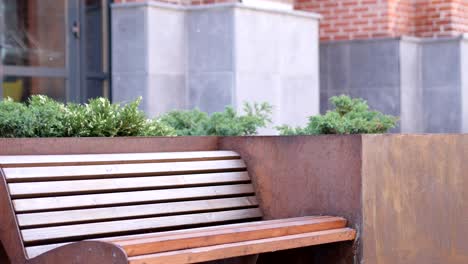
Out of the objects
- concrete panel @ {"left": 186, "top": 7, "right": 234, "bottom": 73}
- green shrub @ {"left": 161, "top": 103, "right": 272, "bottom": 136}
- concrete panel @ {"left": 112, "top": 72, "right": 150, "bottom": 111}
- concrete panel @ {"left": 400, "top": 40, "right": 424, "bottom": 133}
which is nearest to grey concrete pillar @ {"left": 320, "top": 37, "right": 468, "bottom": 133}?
concrete panel @ {"left": 400, "top": 40, "right": 424, "bottom": 133}

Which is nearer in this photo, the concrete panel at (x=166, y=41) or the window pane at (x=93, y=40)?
the concrete panel at (x=166, y=41)

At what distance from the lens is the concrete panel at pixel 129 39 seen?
936cm

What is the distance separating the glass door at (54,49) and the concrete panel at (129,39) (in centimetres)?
48

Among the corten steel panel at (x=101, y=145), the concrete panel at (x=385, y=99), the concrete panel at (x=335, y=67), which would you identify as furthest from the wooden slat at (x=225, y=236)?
the concrete panel at (x=335, y=67)

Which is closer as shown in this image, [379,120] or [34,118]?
[34,118]

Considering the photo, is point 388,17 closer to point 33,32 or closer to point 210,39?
point 210,39

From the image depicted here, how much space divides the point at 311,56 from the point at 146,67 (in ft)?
6.41

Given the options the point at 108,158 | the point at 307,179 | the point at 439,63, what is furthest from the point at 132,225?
the point at 439,63

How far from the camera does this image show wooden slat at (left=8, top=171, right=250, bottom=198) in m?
4.13

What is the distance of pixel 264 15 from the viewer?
984 centimetres

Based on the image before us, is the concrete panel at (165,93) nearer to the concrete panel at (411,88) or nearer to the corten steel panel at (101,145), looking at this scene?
the concrete panel at (411,88)

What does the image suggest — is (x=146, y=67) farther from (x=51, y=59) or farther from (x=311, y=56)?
(x=311, y=56)

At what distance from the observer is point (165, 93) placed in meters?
9.49

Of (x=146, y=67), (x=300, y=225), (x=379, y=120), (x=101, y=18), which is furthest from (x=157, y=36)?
(x=300, y=225)
